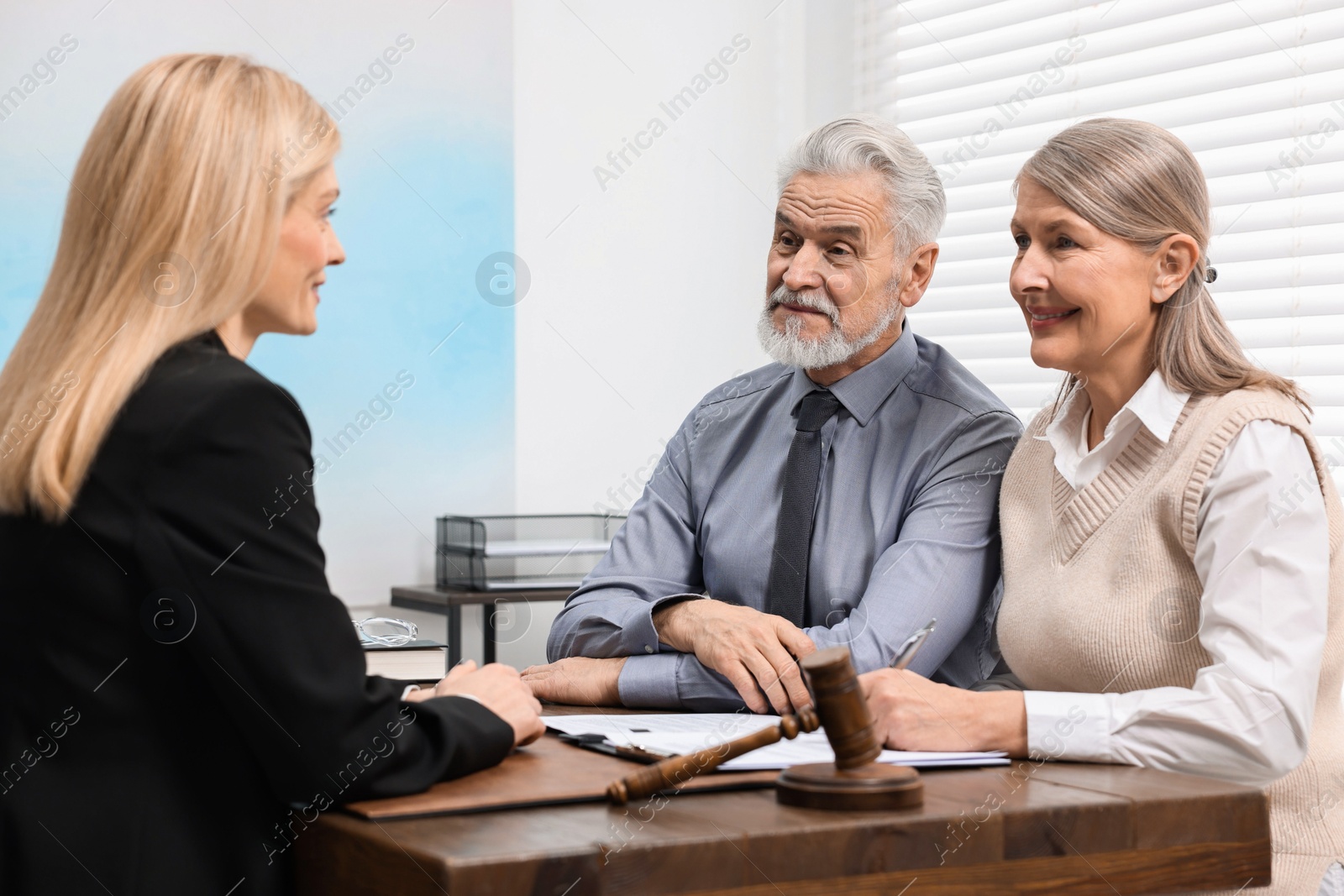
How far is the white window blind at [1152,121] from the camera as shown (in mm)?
2670

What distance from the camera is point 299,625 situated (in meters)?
1.11

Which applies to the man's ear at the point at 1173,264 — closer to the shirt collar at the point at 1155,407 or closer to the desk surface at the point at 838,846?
the shirt collar at the point at 1155,407

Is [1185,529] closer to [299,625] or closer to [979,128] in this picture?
[299,625]

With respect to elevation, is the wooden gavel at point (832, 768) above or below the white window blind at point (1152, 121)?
below

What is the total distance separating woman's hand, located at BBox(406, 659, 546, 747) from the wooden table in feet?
5.51

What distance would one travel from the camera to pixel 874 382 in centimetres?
213

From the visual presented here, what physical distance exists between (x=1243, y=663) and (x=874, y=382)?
88cm

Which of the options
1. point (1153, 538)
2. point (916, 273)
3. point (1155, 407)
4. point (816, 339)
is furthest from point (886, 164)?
point (1153, 538)

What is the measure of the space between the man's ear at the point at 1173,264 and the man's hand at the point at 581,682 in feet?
3.00

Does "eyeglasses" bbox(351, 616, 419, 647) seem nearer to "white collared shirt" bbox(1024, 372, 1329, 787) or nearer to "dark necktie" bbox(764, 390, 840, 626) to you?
"dark necktie" bbox(764, 390, 840, 626)

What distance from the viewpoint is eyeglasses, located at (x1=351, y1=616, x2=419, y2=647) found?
78.5 inches

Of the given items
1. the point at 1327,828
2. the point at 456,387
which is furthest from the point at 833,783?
the point at 456,387

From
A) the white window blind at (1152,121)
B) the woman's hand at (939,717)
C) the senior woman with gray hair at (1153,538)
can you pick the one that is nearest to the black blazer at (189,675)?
the woman's hand at (939,717)

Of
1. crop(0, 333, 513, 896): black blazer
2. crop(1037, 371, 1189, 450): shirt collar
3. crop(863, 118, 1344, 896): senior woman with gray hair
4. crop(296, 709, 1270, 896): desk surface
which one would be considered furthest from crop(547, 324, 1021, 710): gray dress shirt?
crop(0, 333, 513, 896): black blazer
